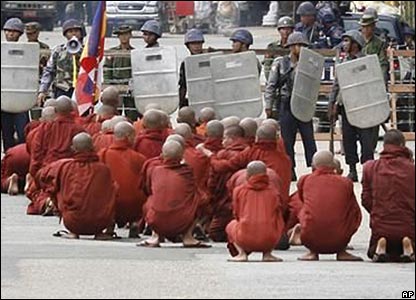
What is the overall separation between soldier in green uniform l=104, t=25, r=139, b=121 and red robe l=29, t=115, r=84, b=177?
12.4ft

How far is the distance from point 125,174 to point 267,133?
1.62 meters

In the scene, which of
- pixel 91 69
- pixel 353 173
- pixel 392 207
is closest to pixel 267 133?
pixel 392 207

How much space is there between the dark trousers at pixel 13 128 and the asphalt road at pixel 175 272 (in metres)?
4.77

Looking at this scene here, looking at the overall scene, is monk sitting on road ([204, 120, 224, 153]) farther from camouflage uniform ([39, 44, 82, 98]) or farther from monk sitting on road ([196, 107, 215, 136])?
camouflage uniform ([39, 44, 82, 98])

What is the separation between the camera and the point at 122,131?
1598 cm

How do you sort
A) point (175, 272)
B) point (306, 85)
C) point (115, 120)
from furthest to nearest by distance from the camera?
point (306, 85) < point (115, 120) < point (175, 272)

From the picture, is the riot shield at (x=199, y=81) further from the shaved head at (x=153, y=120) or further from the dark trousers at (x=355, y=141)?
the shaved head at (x=153, y=120)

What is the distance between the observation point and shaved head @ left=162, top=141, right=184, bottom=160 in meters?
14.9

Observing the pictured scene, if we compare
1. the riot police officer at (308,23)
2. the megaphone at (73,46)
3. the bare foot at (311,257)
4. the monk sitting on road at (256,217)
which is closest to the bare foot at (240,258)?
the monk sitting on road at (256,217)

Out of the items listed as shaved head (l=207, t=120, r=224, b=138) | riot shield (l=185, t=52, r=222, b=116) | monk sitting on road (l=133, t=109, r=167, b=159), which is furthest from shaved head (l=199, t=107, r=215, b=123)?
riot shield (l=185, t=52, r=222, b=116)

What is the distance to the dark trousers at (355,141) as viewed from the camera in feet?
64.4

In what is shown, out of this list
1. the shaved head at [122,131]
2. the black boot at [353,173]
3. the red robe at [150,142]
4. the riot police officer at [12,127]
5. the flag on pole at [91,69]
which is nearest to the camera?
the shaved head at [122,131]

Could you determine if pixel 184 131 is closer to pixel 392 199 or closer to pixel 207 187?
pixel 207 187

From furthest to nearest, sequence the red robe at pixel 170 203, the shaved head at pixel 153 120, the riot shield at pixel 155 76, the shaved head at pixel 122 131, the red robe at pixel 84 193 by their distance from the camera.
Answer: the riot shield at pixel 155 76 < the shaved head at pixel 153 120 < the shaved head at pixel 122 131 < the red robe at pixel 84 193 < the red robe at pixel 170 203
